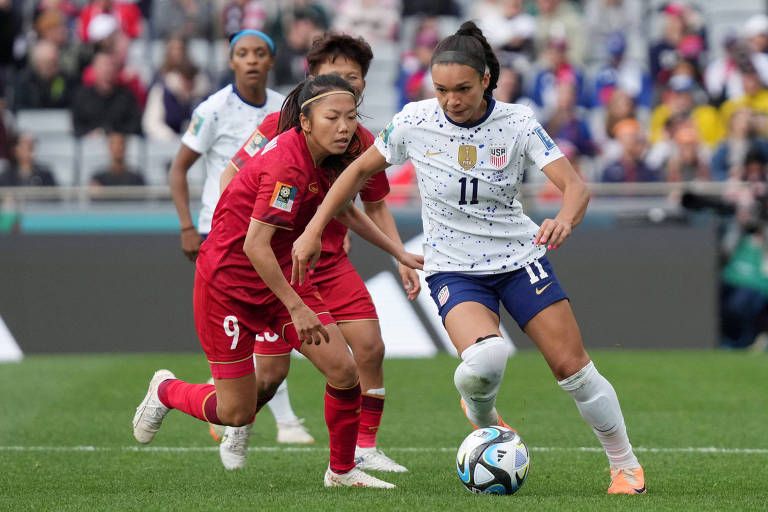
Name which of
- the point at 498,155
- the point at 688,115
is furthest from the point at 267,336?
the point at 688,115

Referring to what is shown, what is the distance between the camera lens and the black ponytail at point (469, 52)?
5.55 meters

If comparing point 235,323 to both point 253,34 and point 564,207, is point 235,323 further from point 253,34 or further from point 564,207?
point 253,34

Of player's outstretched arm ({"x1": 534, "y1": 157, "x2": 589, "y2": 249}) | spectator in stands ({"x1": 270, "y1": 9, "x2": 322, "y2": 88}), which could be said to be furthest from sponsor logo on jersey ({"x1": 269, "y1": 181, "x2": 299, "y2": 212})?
spectator in stands ({"x1": 270, "y1": 9, "x2": 322, "y2": 88})

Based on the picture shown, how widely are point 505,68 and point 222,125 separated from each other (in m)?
8.34

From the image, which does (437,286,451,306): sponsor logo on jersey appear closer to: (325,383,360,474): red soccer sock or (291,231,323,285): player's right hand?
(325,383,360,474): red soccer sock

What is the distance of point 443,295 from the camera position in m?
5.88

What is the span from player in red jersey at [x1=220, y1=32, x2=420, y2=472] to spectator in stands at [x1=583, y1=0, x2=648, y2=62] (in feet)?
38.5

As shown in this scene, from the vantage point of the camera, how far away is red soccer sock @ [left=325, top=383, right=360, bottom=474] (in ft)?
19.5

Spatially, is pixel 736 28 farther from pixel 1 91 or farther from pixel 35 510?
pixel 35 510

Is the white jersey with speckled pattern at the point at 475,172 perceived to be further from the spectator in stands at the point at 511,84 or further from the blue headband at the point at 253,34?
the spectator in stands at the point at 511,84

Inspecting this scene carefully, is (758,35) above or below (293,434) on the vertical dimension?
above

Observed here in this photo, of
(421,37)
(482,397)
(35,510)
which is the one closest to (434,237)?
(482,397)

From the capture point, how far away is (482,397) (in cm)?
588

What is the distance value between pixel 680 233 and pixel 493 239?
7.26 metres
